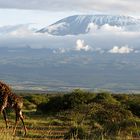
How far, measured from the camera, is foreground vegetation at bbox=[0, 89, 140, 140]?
20.5 metres

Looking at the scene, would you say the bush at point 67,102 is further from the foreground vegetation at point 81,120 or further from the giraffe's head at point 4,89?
the giraffe's head at point 4,89

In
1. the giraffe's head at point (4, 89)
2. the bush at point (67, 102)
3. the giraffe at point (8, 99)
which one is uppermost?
the giraffe's head at point (4, 89)

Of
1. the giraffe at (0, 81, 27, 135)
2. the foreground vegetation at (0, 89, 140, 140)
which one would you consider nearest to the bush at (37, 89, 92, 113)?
the foreground vegetation at (0, 89, 140, 140)

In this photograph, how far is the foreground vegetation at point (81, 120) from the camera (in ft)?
67.3

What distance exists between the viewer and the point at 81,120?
97.6 ft

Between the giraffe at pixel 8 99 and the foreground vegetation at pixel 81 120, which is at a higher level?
the giraffe at pixel 8 99

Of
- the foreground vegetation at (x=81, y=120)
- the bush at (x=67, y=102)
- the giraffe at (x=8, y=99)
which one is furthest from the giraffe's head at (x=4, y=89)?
the bush at (x=67, y=102)

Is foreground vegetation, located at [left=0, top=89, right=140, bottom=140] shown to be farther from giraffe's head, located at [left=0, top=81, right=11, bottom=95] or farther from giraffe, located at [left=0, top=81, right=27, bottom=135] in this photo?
giraffe's head, located at [left=0, top=81, right=11, bottom=95]

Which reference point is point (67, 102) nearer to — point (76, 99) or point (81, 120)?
point (76, 99)

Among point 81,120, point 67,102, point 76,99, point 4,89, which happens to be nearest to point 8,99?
point 4,89

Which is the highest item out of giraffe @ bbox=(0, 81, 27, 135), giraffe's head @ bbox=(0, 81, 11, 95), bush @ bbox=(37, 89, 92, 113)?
giraffe's head @ bbox=(0, 81, 11, 95)

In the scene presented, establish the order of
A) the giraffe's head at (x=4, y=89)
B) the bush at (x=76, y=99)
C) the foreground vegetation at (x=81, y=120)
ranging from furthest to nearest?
the bush at (x=76, y=99) → the foreground vegetation at (x=81, y=120) → the giraffe's head at (x=4, y=89)

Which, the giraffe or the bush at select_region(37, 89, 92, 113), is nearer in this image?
the giraffe

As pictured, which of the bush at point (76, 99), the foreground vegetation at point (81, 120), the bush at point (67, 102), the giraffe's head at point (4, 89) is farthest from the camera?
the bush at point (67, 102)
